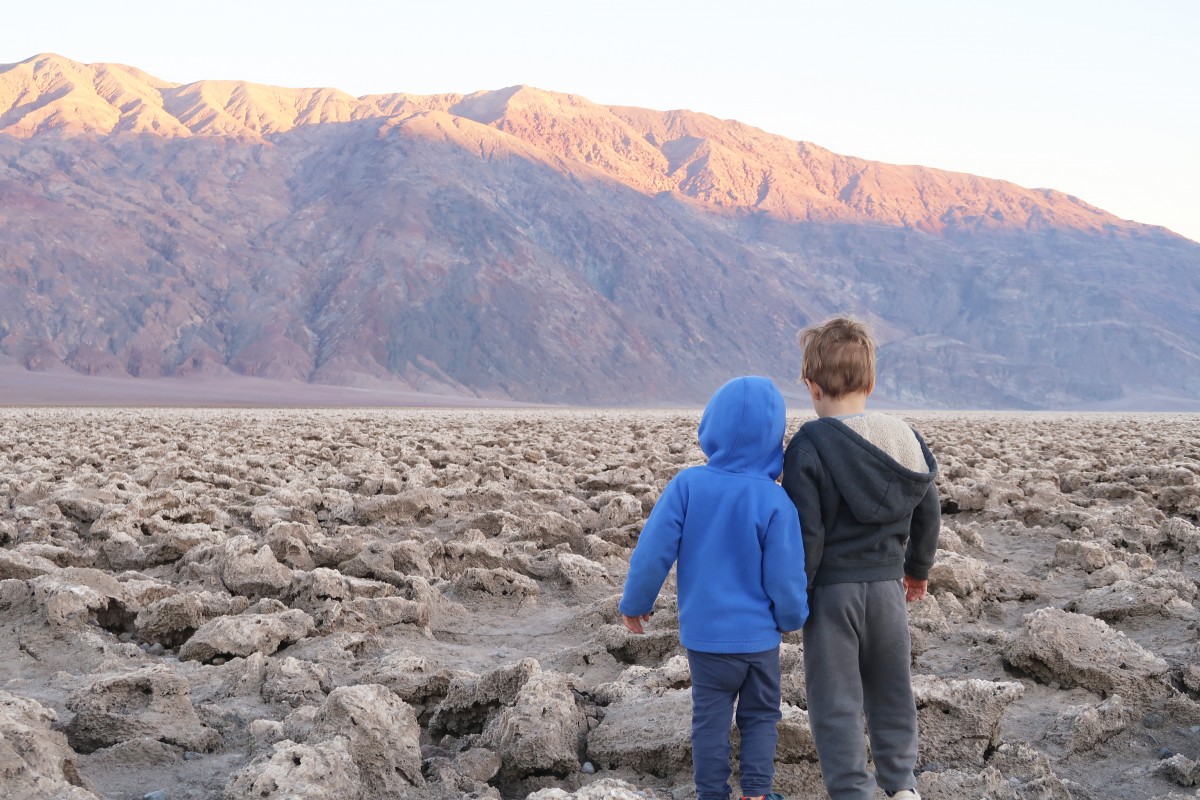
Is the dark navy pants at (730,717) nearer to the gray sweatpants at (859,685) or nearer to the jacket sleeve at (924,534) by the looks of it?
the gray sweatpants at (859,685)

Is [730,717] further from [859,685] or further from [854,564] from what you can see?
[854,564]

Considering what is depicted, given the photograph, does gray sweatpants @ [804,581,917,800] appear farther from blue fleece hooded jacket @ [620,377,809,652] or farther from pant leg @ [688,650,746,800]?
pant leg @ [688,650,746,800]

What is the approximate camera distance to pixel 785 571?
2.67 metres

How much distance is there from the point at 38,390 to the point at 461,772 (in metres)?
64.7

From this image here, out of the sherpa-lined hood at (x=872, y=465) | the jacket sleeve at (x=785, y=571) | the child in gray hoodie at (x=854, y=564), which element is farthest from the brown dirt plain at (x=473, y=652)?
the sherpa-lined hood at (x=872, y=465)

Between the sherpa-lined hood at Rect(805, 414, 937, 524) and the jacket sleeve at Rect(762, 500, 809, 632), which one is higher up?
the sherpa-lined hood at Rect(805, 414, 937, 524)

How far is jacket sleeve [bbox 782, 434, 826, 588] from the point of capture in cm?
272

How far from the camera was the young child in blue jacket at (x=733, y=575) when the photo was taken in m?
2.71

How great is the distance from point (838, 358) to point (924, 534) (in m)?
0.53

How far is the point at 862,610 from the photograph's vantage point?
2727mm

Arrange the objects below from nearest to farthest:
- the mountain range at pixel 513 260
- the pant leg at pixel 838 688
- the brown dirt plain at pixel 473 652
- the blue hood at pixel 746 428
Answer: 1. the pant leg at pixel 838 688
2. the blue hood at pixel 746 428
3. the brown dirt plain at pixel 473 652
4. the mountain range at pixel 513 260

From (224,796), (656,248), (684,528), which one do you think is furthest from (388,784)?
(656,248)

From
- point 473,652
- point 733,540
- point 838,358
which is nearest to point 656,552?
point 733,540

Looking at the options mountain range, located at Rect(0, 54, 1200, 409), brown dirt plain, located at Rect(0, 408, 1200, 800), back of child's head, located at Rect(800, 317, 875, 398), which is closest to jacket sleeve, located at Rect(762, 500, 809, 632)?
back of child's head, located at Rect(800, 317, 875, 398)
